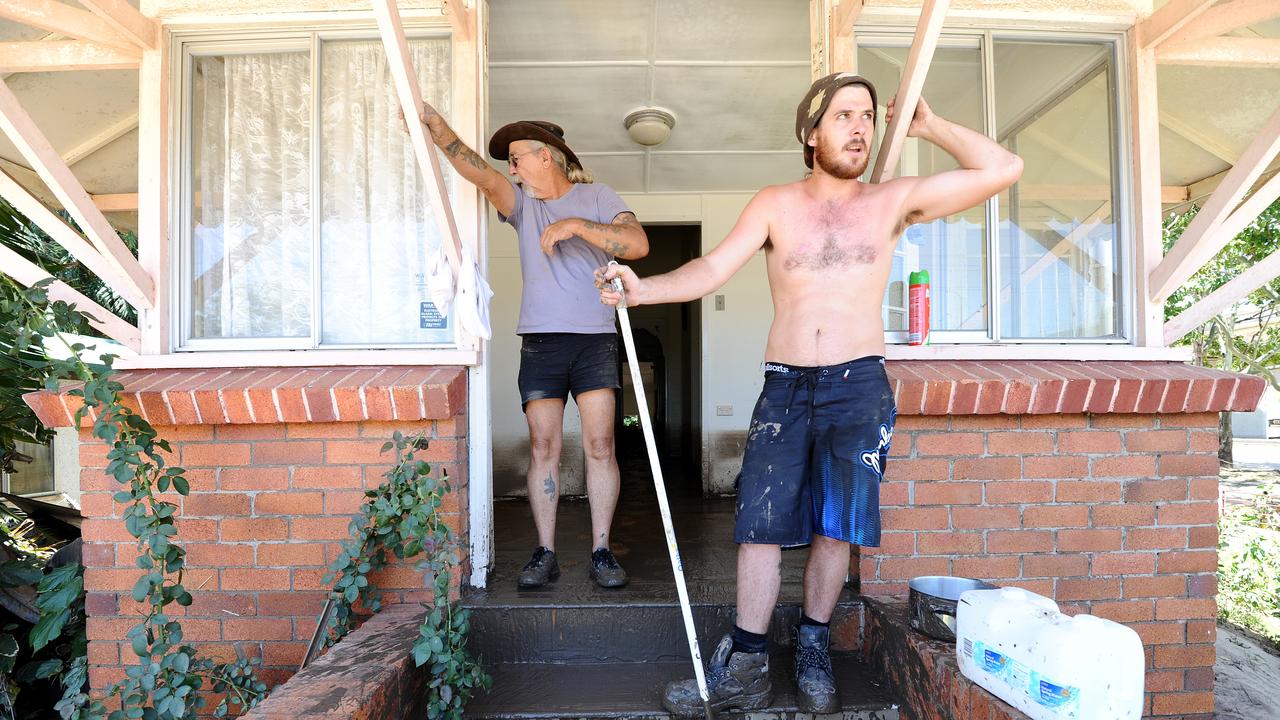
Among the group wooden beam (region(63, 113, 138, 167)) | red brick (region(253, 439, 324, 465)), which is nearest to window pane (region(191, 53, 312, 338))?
red brick (region(253, 439, 324, 465))

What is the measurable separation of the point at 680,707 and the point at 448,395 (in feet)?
4.82

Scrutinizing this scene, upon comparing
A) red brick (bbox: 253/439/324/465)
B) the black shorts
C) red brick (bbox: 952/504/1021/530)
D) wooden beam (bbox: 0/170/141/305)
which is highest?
wooden beam (bbox: 0/170/141/305)

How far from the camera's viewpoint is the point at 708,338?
6277mm

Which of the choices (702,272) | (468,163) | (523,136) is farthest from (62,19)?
(702,272)

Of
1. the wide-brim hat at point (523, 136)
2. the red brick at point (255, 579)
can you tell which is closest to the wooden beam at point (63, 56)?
the wide-brim hat at point (523, 136)

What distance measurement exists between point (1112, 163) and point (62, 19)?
15.5 ft

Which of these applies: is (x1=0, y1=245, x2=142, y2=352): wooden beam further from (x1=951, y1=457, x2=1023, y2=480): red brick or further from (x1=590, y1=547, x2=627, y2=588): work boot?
(x1=951, y1=457, x2=1023, y2=480): red brick

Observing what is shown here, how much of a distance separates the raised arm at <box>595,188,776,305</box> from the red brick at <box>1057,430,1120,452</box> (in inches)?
63.6

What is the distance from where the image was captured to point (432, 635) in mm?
2367

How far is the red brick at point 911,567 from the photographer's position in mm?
2977

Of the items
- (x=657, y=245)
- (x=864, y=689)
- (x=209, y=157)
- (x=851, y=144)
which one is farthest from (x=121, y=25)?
(x=657, y=245)

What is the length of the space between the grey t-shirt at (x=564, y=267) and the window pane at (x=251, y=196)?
106 cm

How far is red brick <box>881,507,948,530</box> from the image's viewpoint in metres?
2.97

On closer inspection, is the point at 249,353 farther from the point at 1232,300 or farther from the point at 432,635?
the point at 1232,300
